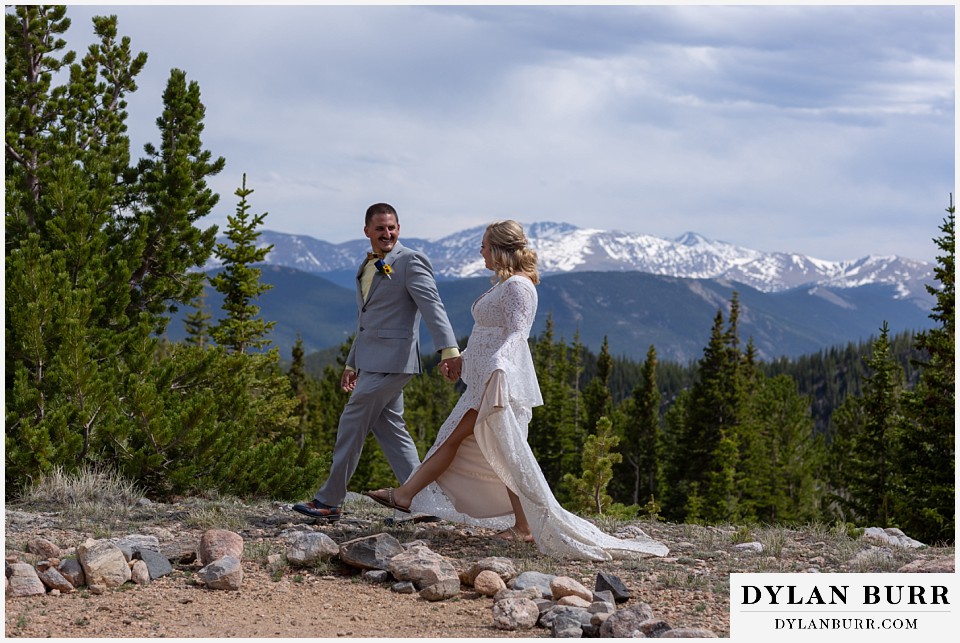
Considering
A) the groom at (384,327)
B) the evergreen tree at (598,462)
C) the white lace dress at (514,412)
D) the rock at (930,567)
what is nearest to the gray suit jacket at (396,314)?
the groom at (384,327)

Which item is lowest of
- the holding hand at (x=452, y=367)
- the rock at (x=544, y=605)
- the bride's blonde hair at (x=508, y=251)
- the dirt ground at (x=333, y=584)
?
the dirt ground at (x=333, y=584)

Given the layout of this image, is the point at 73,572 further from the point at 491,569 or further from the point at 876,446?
the point at 876,446

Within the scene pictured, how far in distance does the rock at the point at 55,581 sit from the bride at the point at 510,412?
251 cm

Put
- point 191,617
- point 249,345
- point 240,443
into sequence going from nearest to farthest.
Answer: point 191,617, point 240,443, point 249,345

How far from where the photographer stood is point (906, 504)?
26.0m

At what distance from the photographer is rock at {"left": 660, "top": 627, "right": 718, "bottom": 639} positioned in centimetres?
530

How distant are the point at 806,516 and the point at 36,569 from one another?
5695 cm

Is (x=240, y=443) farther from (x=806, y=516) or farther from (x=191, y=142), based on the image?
(x=806, y=516)

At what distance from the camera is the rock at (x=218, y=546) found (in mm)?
6949

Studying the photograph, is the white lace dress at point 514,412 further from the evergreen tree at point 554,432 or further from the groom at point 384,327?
the evergreen tree at point 554,432

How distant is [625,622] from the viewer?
18.0ft

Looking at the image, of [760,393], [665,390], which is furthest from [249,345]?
[665,390]

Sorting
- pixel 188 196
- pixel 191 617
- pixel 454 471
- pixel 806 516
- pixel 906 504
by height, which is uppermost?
pixel 188 196

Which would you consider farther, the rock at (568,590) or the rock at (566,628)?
the rock at (568,590)
